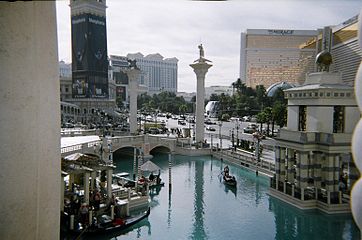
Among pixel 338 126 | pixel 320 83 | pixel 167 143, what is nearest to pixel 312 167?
pixel 338 126

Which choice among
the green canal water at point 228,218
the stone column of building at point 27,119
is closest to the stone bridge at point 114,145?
the green canal water at point 228,218

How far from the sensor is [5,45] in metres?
4.24

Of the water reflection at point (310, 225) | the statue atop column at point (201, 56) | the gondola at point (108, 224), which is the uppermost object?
the statue atop column at point (201, 56)

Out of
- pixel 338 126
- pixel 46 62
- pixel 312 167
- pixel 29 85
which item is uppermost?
pixel 46 62

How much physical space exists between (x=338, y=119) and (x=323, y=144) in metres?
2.08

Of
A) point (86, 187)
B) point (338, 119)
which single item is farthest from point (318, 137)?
point (86, 187)

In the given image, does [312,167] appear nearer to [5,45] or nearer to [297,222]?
[297,222]

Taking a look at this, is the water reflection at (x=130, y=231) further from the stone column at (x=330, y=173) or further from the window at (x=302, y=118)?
the window at (x=302, y=118)

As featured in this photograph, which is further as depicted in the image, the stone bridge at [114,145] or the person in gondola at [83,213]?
the stone bridge at [114,145]

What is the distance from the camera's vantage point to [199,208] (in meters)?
22.9

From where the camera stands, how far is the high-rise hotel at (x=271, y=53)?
14738 cm

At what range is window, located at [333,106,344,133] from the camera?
22.5 meters

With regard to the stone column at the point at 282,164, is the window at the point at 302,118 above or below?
above

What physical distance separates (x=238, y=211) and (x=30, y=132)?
19706mm
